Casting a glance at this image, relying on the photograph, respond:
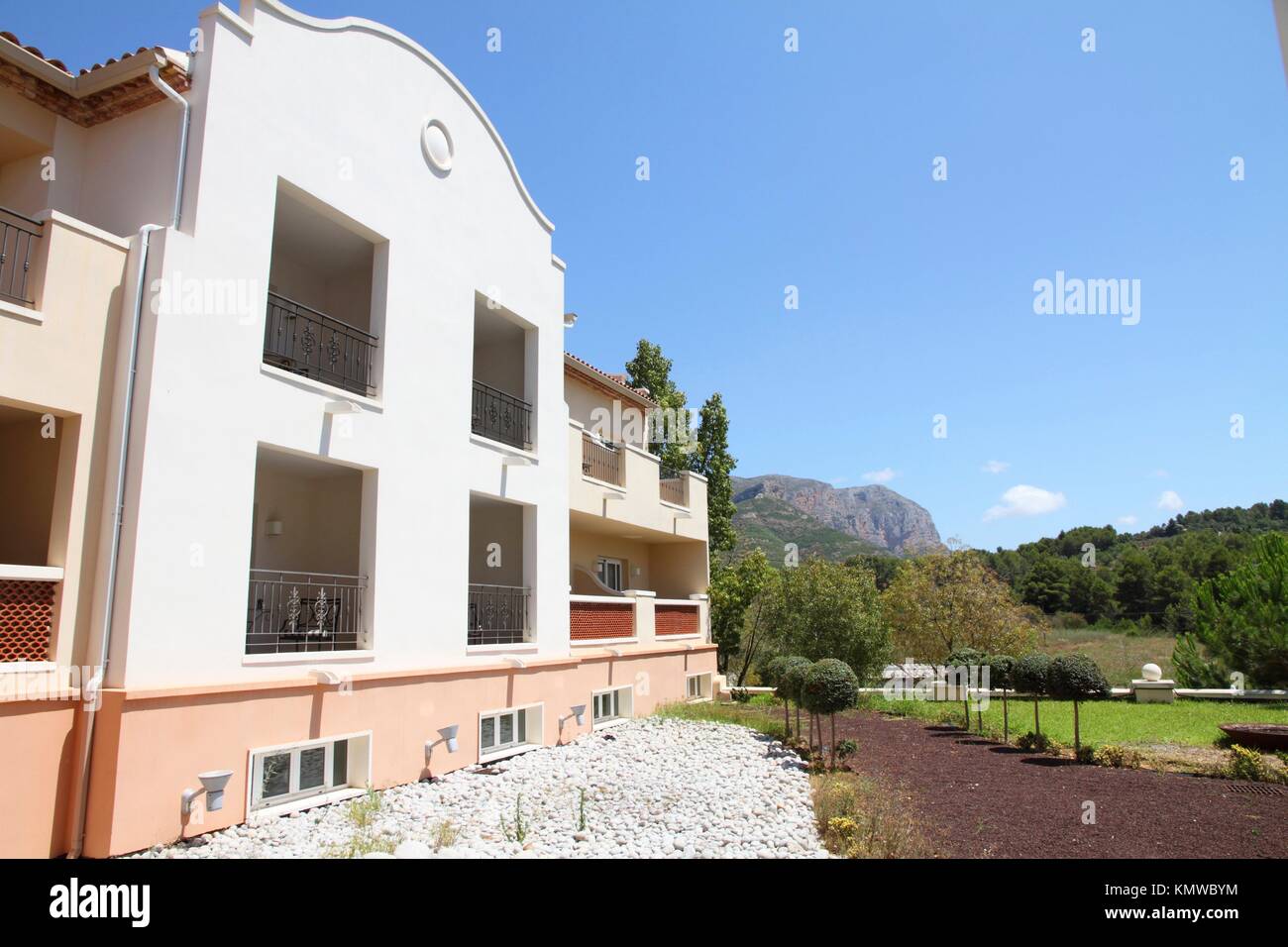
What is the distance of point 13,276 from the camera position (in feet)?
27.2

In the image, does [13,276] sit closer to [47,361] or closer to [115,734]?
[47,361]

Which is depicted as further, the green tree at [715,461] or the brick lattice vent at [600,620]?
the green tree at [715,461]

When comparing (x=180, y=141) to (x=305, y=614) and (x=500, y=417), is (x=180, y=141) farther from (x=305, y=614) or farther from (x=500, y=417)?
(x=500, y=417)

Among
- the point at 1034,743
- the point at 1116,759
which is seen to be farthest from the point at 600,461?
the point at 1116,759

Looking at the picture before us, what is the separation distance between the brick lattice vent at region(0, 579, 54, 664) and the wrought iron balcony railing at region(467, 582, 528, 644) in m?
6.94

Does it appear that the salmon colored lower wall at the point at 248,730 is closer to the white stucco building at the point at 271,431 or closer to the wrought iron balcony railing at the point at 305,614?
the white stucco building at the point at 271,431

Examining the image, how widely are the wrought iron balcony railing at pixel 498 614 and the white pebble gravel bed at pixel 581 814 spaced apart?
6.84ft

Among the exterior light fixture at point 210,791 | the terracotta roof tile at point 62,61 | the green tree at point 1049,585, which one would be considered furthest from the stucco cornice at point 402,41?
the green tree at point 1049,585

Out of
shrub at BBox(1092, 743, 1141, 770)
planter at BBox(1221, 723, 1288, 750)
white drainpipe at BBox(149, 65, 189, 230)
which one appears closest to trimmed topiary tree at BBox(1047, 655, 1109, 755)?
shrub at BBox(1092, 743, 1141, 770)

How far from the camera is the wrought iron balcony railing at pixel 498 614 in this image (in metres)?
14.4

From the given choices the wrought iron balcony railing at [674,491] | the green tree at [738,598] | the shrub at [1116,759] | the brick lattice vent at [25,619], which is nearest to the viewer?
the brick lattice vent at [25,619]

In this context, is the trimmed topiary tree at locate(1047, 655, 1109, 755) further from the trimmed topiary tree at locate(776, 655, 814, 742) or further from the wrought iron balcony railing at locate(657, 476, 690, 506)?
the wrought iron balcony railing at locate(657, 476, 690, 506)

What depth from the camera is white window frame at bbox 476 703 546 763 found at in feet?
42.6
